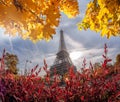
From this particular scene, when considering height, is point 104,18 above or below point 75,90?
above

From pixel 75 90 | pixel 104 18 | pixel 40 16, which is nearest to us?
pixel 75 90

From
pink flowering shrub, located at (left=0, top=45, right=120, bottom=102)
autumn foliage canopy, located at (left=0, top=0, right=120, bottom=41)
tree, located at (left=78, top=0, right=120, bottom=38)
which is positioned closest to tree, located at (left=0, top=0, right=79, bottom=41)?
autumn foliage canopy, located at (left=0, top=0, right=120, bottom=41)

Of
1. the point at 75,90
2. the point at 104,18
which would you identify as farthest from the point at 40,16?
the point at 75,90

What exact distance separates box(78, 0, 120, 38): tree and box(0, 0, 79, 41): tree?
6.35 feet

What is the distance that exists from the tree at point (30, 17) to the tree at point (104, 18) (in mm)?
1934

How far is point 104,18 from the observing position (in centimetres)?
1393

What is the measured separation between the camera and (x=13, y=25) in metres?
12.0

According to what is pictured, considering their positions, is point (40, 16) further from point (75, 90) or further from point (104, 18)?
point (75, 90)

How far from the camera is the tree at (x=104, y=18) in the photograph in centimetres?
1334

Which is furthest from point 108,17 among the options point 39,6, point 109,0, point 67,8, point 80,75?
point 80,75

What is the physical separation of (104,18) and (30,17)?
3453 mm

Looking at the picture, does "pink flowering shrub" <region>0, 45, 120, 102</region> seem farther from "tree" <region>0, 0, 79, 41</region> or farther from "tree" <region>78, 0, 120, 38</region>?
"tree" <region>78, 0, 120, 38</region>

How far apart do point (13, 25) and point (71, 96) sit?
7.97 m

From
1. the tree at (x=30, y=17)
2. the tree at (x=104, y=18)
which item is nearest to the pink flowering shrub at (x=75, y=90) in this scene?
the tree at (x=30, y=17)
